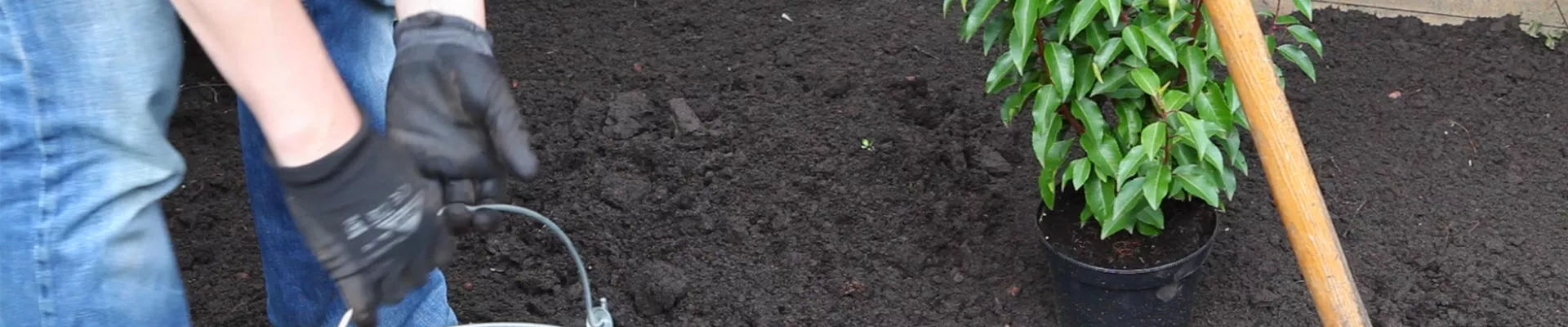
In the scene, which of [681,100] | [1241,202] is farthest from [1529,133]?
[681,100]

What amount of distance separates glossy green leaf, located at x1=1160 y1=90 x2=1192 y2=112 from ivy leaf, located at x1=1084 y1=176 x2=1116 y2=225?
0.70 feet

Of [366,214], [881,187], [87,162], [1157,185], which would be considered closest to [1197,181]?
[1157,185]

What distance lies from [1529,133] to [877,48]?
147cm

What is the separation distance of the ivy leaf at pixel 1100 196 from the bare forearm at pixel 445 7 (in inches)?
41.2

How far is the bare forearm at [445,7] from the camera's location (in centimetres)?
158

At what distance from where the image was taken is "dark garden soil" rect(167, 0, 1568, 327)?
256 centimetres

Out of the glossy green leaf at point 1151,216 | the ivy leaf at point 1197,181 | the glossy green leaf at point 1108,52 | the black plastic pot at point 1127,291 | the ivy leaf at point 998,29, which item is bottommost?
the black plastic pot at point 1127,291

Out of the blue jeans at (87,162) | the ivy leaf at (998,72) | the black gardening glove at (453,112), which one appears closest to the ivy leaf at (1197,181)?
the ivy leaf at (998,72)

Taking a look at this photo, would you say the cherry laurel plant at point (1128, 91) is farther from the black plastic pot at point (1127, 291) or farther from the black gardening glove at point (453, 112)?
the black gardening glove at point (453, 112)

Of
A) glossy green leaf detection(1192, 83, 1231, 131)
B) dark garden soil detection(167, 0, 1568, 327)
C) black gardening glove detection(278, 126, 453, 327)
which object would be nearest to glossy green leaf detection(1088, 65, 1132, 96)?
glossy green leaf detection(1192, 83, 1231, 131)

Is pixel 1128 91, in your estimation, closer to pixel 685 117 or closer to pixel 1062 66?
pixel 1062 66

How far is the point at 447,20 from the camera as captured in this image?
1572mm

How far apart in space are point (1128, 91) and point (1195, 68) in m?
0.17

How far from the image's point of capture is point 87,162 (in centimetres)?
146
